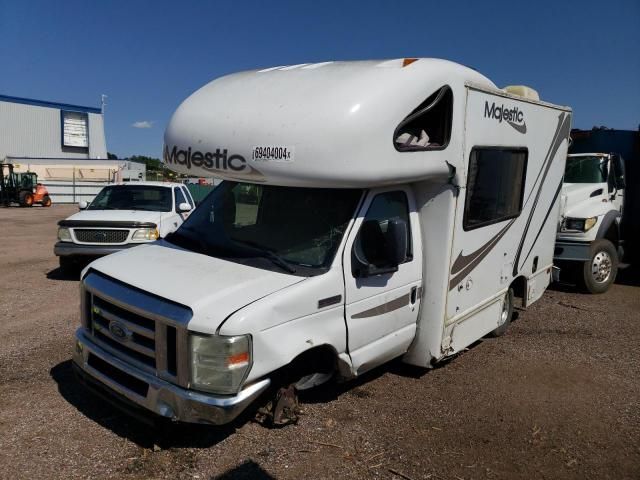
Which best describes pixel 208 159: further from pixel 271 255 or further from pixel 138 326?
pixel 138 326

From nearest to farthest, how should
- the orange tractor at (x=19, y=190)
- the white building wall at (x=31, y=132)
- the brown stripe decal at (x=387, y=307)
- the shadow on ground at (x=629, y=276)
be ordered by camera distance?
the brown stripe decal at (x=387, y=307) < the shadow on ground at (x=629, y=276) < the orange tractor at (x=19, y=190) < the white building wall at (x=31, y=132)

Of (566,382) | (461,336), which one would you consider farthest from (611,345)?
(461,336)

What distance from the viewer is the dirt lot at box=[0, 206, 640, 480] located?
3674 millimetres

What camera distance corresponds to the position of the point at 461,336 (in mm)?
5250

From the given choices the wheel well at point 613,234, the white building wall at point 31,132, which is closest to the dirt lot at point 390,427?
the wheel well at point 613,234

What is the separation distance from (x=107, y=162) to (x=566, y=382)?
130ft

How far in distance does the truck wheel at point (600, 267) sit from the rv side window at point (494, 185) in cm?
346

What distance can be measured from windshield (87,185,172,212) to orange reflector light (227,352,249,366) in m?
7.00

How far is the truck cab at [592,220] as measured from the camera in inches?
344

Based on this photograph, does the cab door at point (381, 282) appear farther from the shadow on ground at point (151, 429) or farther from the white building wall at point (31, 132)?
the white building wall at point (31, 132)

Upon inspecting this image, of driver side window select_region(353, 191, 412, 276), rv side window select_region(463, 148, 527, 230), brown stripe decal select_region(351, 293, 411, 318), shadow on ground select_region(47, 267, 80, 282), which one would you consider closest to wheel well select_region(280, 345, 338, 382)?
brown stripe decal select_region(351, 293, 411, 318)

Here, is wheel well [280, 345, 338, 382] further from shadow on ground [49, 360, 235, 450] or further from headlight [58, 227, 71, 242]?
headlight [58, 227, 71, 242]

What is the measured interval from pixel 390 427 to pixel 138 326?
2.14 meters

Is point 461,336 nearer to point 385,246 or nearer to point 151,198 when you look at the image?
point 385,246
